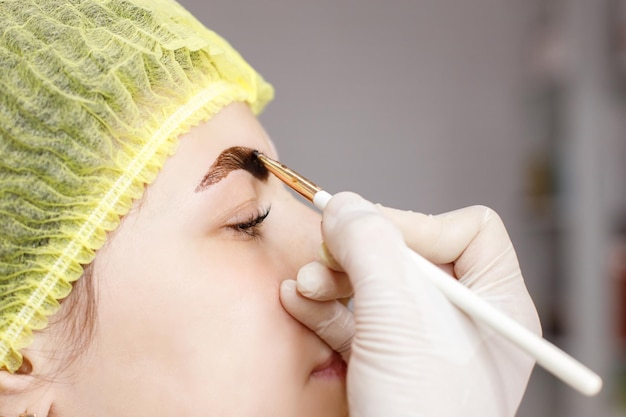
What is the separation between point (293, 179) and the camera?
0.90m

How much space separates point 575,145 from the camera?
2.74 meters

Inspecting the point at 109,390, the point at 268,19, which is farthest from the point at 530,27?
the point at 109,390

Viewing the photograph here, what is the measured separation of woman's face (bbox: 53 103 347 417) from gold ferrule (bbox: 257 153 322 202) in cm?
6

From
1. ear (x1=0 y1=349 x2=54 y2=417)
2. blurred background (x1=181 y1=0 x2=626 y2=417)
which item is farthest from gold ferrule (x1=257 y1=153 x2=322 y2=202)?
blurred background (x1=181 y1=0 x2=626 y2=417)

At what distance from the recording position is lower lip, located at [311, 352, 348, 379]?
93 centimetres

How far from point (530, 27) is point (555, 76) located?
453mm

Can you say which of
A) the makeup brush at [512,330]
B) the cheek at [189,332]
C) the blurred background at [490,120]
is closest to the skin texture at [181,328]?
the cheek at [189,332]

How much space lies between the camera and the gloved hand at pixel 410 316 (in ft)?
2.46

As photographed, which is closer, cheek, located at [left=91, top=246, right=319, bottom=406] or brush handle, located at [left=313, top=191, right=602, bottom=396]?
brush handle, located at [left=313, top=191, right=602, bottom=396]

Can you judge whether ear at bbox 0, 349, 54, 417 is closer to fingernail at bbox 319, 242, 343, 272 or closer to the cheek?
the cheek

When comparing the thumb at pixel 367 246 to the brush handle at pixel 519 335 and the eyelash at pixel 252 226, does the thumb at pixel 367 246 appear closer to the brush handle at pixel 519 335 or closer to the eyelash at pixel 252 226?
the brush handle at pixel 519 335

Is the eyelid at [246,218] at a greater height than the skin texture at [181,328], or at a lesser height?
greater

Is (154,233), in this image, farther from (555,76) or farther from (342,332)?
(555,76)

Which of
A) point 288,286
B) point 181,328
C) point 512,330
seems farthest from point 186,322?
point 512,330
